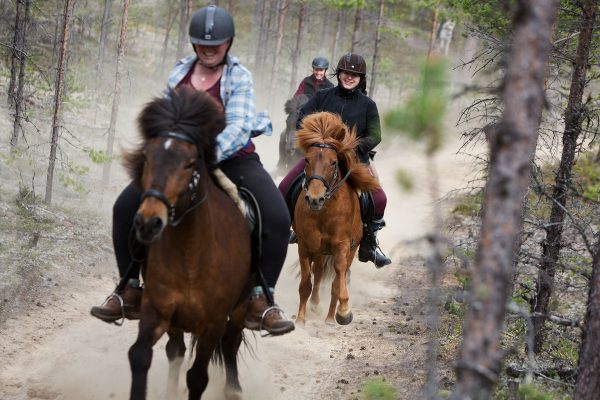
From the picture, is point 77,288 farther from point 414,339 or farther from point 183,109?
point 183,109

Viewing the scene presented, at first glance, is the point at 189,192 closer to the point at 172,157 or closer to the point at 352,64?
the point at 172,157

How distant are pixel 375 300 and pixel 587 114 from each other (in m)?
5.40

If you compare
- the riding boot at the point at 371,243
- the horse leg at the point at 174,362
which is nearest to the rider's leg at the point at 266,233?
the horse leg at the point at 174,362

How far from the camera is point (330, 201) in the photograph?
9602 mm

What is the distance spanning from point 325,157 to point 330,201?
2.38 feet

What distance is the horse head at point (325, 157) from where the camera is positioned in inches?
353

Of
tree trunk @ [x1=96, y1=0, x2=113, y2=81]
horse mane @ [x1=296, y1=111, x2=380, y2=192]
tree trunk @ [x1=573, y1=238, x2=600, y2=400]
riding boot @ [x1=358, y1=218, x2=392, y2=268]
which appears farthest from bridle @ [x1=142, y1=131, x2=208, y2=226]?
tree trunk @ [x1=96, y1=0, x2=113, y2=81]

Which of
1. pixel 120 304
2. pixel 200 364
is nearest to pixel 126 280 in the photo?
pixel 120 304

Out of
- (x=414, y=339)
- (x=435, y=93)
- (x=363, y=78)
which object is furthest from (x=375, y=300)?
(x=435, y=93)

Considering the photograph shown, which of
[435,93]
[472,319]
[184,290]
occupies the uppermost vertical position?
[435,93]

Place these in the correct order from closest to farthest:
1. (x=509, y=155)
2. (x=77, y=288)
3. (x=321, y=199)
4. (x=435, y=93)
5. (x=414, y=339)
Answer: (x=509, y=155) < (x=435, y=93) < (x=321, y=199) < (x=414, y=339) < (x=77, y=288)

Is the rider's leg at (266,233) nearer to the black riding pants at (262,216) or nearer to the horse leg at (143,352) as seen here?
the black riding pants at (262,216)

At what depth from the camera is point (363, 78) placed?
10742 mm

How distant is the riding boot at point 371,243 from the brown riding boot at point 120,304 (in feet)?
16.6
